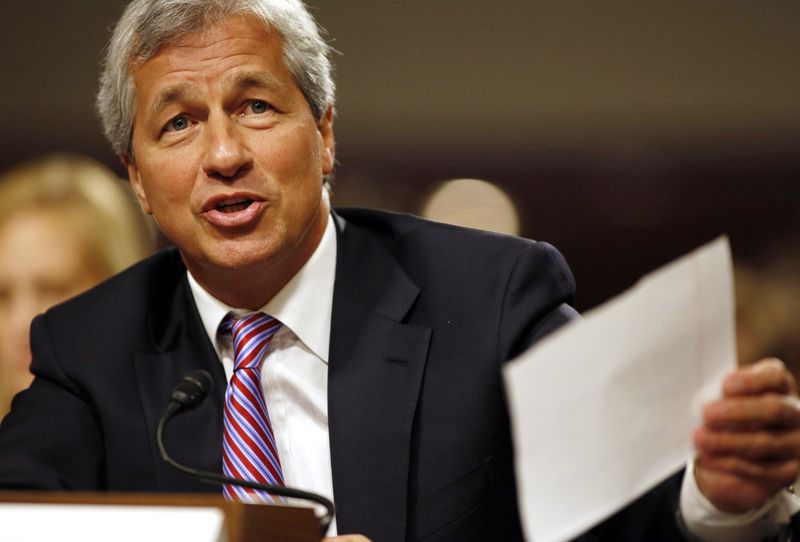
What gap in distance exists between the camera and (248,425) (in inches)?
62.5

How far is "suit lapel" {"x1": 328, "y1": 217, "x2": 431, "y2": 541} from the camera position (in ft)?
4.97

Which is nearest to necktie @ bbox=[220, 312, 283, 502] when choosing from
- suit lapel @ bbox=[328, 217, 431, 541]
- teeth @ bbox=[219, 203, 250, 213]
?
suit lapel @ bbox=[328, 217, 431, 541]

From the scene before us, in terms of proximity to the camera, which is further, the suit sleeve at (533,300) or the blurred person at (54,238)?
the blurred person at (54,238)

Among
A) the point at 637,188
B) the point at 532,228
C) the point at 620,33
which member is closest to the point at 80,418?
the point at 532,228

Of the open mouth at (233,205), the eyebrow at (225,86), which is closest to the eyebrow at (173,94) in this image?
the eyebrow at (225,86)

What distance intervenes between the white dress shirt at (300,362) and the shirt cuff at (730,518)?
1.87 ft

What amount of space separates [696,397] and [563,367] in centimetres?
18

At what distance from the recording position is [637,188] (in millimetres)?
2506

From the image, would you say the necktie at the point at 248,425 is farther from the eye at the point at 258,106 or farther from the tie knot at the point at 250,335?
the eye at the point at 258,106

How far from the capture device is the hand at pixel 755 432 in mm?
1033

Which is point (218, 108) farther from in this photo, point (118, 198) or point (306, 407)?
point (118, 198)

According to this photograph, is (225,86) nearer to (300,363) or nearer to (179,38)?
(179,38)

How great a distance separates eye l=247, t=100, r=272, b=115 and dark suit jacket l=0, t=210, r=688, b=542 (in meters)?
0.28

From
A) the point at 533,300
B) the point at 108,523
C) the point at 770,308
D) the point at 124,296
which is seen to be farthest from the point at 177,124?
the point at 770,308
